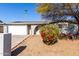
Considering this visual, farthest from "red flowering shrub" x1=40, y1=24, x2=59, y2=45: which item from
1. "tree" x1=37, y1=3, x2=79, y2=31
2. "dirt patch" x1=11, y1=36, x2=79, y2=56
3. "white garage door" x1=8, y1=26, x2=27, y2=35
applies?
"white garage door" x1=8, y1=26, x2=27, y2=35

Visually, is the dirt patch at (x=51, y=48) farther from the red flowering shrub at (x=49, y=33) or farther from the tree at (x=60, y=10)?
the tree at (x=60, y=10)

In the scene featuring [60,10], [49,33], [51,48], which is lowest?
[51,48]

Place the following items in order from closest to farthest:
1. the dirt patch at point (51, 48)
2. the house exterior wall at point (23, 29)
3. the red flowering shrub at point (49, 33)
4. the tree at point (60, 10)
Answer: the dirt patch at point (51, 48) → the red flowering shrub at point (49, 33) → the tree at point (60, 10) → the house exterior wall at point (23, 29)

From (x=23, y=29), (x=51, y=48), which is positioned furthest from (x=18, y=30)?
(x=51, y=48)

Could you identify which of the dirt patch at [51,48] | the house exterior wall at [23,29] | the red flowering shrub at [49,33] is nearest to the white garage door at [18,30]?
the house exterior wall at [23,29]

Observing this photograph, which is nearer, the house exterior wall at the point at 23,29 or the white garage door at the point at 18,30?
the white garage door at the point at 18,30

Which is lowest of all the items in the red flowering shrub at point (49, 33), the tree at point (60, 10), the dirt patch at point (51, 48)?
the dirt patch at point (51, 48)

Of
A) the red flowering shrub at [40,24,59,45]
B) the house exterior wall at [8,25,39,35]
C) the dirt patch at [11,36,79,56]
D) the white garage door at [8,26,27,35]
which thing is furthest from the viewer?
the house exterior wall at [8,25,39,35]

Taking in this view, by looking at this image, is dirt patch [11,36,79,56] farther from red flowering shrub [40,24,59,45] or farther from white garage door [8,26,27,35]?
white garage door [8,26,27,35]

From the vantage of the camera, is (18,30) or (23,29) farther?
(23,29)

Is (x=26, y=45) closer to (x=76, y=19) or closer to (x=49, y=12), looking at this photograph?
(x=49, y=12)

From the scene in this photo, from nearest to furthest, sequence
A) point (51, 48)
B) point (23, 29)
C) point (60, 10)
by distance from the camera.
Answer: point (51, 48)
point (60, 10)
point (23, 29)

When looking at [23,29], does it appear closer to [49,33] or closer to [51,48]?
[49,33]

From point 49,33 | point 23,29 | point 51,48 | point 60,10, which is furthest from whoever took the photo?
point 23,29
